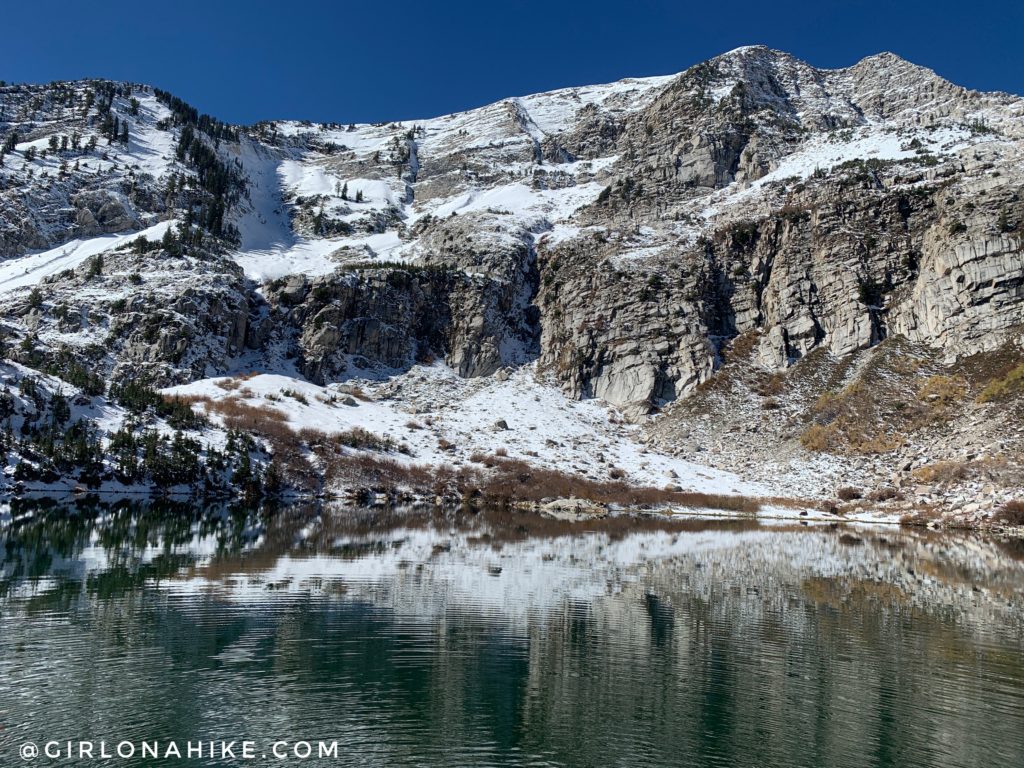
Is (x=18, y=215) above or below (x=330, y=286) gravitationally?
above

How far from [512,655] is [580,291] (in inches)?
4153

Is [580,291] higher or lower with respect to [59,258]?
lower

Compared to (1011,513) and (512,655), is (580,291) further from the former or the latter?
(512,655)

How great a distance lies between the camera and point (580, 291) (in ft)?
389

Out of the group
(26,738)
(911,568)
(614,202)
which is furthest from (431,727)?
(614,202)

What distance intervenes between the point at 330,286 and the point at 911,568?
97.0 metres

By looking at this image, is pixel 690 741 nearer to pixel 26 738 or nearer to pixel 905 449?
pixel 26 738

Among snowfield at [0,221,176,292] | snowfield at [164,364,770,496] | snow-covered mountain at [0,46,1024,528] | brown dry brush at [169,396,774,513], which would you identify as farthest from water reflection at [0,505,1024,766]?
snowfield at [0,221,176,292]

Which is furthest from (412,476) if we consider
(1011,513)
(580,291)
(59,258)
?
(59,258)

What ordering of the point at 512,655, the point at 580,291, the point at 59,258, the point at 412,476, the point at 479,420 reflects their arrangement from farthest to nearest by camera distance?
the point at 580,291
the point at 59,258
the point at 479,420
the point at 412,476
the point at 512,655

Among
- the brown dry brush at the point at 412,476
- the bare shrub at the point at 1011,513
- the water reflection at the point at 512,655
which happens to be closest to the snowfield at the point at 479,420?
the brown dry brush at the point at 412,476

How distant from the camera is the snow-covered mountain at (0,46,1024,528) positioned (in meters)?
79.2

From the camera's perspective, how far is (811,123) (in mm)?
149125

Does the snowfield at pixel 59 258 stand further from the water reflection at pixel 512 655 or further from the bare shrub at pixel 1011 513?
the bare shrub at pixel 1011 513
